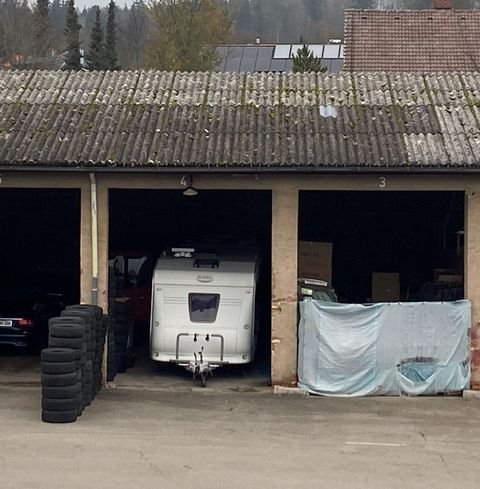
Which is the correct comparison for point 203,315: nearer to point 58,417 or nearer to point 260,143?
point 260,143

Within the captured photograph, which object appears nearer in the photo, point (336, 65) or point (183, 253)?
point (183, 253)

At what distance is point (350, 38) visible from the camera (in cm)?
3734

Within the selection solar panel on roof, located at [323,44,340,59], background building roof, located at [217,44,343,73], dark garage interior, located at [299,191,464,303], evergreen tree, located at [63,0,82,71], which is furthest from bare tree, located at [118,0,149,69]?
dark garage interior, located at [299,191,464,303]

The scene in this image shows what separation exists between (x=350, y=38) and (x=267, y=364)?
21.8 m

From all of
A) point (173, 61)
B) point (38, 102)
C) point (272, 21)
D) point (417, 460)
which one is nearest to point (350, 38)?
point (173, 61)

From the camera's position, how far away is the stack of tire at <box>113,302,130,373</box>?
56.9 ft

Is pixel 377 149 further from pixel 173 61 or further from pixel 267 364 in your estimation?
pixel 173 61

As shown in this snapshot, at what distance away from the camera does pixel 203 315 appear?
686 inches

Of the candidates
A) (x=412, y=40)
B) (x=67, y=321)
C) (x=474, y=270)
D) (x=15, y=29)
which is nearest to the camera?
(x=67, y=321)

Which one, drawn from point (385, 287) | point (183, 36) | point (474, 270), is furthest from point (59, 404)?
point (183, 36)

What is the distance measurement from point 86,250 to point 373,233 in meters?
11.0

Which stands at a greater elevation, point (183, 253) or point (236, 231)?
point (236, 231)

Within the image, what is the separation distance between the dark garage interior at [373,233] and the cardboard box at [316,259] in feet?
14.8

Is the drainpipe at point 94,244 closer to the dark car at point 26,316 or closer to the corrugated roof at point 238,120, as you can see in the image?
the corrugated roof at point 238,120
